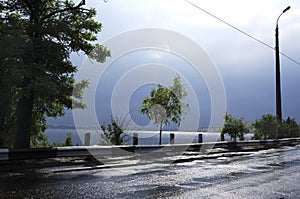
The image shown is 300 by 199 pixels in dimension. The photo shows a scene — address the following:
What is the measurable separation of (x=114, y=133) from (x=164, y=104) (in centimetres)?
552

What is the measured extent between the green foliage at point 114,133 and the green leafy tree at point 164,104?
14.6ft

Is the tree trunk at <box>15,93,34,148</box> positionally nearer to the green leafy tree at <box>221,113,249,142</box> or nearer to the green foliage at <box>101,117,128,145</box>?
the green foliage at <box>101,117,128,145</box>

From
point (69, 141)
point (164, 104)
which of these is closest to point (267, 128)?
point (164, 104)

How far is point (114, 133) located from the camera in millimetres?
19516

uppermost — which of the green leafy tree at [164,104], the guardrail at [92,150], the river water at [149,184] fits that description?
the green leafy tree at [164,104]

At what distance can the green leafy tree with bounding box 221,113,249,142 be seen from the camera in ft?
103

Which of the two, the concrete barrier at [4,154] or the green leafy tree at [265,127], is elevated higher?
the green leafy tree at [265,127]

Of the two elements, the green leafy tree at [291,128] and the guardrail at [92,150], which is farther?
the green leafy tree at [291,128]

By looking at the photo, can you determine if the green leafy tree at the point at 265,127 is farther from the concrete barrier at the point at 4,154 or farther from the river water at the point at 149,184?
the concrete barrier at the point at 4,154

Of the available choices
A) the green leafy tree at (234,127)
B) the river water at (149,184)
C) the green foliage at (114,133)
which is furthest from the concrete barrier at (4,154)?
the green leafy tree at (234,127)

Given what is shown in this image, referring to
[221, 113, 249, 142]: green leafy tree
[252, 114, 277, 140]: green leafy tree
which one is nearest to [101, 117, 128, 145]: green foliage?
[221, 113, 249, 142]: green leafy tree

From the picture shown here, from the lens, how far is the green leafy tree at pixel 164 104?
77.3 ft

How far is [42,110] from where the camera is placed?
16.8 m

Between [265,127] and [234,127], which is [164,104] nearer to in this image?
[234,127]
